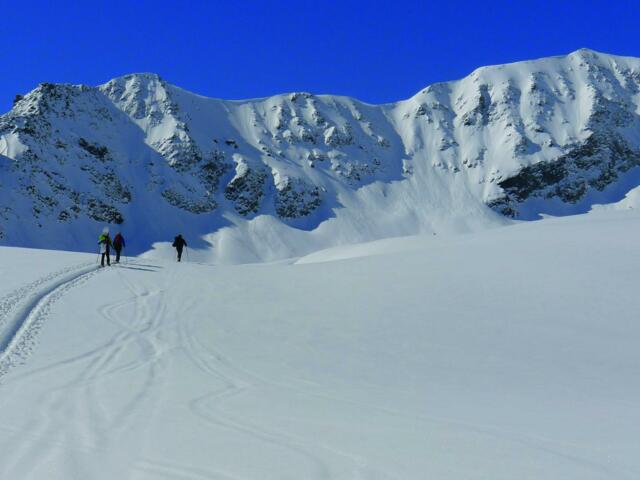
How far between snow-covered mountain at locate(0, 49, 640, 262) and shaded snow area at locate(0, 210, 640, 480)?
296 feet

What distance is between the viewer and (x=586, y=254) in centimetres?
1889

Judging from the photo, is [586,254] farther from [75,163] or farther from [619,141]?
[619,141]

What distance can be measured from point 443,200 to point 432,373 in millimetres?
127402

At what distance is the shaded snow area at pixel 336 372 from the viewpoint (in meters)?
5.48

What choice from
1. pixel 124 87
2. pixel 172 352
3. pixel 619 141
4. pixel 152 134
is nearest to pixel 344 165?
pixel 152 134

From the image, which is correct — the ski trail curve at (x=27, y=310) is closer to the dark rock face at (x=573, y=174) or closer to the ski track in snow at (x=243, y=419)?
the ski track in snow at (x=243, y=419)

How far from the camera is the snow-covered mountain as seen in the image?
11156 centimetres

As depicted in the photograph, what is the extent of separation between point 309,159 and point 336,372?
441ft

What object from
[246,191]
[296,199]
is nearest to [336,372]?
[296,199]

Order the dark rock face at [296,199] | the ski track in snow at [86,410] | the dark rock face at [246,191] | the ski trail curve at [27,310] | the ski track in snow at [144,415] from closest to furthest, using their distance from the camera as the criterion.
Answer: the ski track in snow at [144,415]
the ski track in snow at [86,410]
the ski trail curve at [27,310]
the dark rock face at [246,191]
the dark rock face at [296,199]

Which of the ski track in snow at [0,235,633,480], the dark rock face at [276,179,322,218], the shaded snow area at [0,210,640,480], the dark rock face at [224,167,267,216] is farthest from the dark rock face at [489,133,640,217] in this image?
the ski track in snow at [0,235,633,480]

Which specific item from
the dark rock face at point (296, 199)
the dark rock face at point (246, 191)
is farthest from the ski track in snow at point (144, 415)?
the dark rock face at point (246, 191)

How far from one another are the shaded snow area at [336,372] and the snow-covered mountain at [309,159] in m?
90.3

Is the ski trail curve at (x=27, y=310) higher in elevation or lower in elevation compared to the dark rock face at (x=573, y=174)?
lower
